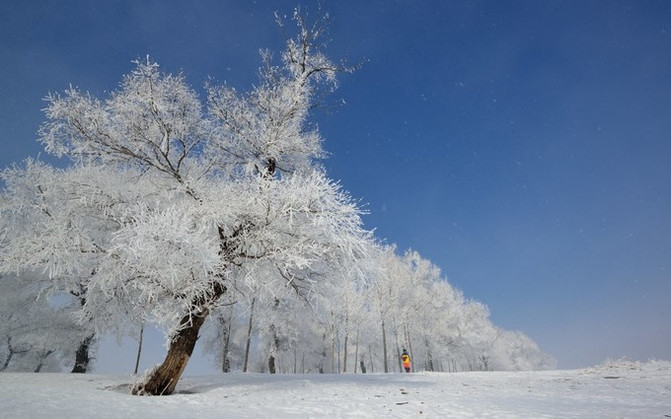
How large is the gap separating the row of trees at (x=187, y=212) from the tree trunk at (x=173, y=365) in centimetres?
3

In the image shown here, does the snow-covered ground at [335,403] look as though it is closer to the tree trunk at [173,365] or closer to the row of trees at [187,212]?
the tree trunk at [173,365]

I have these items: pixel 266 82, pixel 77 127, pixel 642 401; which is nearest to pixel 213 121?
pixel 266 82

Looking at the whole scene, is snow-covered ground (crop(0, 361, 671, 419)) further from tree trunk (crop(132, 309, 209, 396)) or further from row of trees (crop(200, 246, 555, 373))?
row of trees (crop(200, 246, 555, 373))

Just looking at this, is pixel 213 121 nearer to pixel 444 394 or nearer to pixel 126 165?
pixel 126 165

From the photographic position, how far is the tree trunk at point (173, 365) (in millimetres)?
8312

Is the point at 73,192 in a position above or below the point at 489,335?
above

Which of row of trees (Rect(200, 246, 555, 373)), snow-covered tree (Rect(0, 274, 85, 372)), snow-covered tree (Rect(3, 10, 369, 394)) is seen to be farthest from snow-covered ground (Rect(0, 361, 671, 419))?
row of trees (Rect(200, 246, 555, 373))

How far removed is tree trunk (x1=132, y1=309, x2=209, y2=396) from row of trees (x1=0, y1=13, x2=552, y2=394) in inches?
1.2

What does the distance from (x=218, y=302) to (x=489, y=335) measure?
42.9m

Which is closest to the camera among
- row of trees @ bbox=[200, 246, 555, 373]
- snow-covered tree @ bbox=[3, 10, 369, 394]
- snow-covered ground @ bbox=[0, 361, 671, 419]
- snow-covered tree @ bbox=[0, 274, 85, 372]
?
snow-covered ground @ bbox=[0, 361, 671, 419]

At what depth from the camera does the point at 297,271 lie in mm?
10047

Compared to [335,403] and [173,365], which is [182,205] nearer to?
[173,365]

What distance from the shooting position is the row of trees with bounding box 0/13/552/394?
772 cm

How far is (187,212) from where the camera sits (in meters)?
8.08
